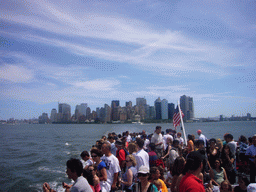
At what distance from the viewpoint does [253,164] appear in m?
7.18

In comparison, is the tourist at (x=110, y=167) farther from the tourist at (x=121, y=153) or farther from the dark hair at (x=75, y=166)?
the tourist at (x=121, y=153)

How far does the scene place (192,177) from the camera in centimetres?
291

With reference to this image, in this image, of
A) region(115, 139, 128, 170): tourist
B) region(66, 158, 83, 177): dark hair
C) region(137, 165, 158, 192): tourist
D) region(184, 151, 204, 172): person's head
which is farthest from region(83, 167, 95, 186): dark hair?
region(115, 139, 128, 170): tourist

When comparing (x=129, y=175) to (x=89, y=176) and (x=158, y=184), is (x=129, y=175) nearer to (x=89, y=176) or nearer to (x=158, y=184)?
(x=158, y=184)

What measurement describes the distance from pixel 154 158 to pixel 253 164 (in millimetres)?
3577

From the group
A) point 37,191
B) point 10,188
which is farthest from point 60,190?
point 10,188

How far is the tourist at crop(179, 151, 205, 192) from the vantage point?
9.21 ft

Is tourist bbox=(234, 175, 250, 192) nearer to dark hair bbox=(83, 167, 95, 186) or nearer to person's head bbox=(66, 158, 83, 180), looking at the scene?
dark hair bbox=(83, 167, 95, 186)

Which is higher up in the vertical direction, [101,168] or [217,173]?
[101,168]

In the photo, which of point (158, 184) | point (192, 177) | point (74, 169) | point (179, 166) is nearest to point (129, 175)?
point (158, 184)

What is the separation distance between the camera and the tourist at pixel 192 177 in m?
2.81

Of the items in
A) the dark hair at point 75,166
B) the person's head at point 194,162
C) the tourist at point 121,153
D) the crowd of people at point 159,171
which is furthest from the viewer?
the tourist at point 121,153

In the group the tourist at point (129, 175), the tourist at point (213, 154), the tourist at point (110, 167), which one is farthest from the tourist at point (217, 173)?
the tourist at point (110, 167)

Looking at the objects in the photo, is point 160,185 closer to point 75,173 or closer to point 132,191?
point 132,191
